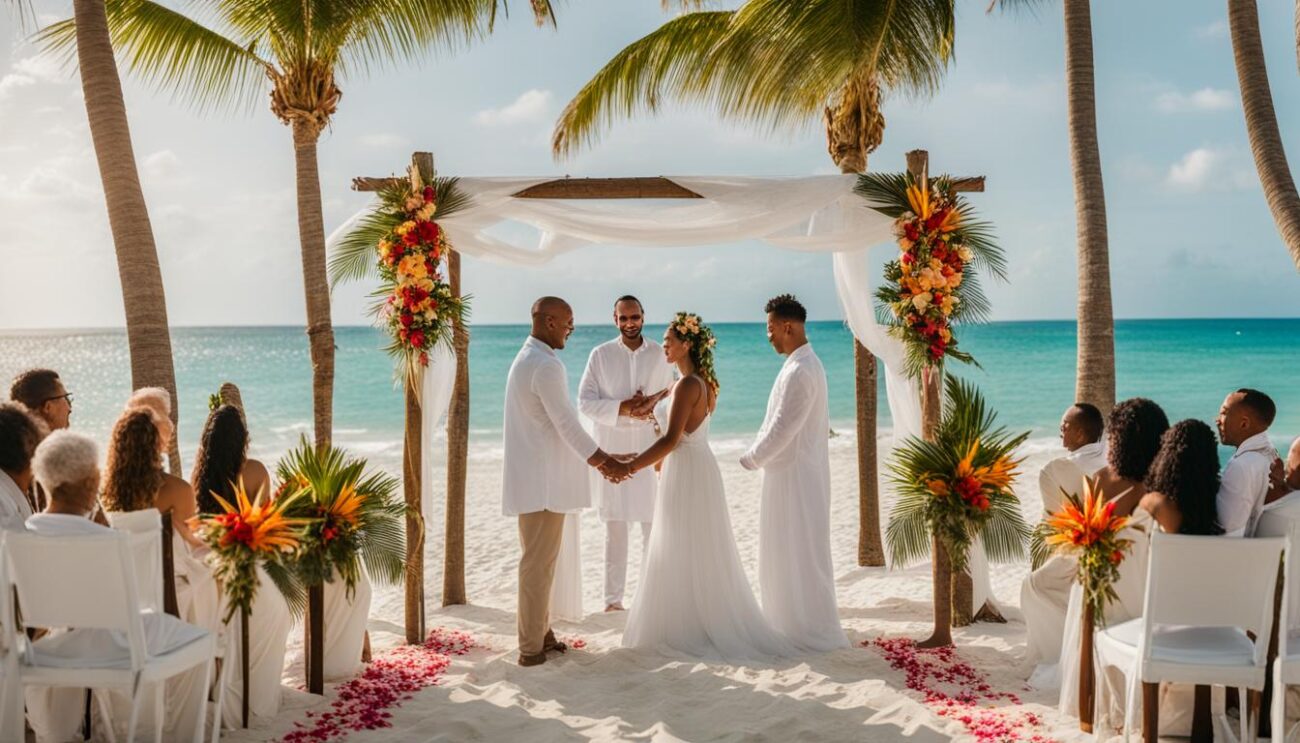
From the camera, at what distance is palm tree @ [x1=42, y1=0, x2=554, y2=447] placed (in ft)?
27.8

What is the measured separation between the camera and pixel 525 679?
641cm

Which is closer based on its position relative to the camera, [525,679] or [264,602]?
[264,602]

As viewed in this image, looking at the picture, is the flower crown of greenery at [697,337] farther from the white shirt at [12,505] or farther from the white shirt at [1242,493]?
the white shirt at [12,505]

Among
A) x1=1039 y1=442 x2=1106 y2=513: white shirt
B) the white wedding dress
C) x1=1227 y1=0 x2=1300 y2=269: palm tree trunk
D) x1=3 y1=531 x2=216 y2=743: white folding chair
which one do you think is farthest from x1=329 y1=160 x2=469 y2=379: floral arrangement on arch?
x1=1227 y1=0 x2=1300 y2=269: palm tree trunk

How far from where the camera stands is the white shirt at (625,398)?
8523 millimetres

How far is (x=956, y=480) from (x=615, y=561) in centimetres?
302

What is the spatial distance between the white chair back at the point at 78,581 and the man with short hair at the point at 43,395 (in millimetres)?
1528

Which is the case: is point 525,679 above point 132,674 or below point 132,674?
below

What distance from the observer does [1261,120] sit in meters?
7.50

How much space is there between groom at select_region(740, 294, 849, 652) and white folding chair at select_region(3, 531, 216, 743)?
3.80 m

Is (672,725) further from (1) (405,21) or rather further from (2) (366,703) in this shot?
(1) (405,21)

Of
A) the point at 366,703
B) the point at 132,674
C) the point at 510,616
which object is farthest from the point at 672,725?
the point at 510,616

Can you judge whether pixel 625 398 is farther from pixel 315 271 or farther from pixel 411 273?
pixel 315 271

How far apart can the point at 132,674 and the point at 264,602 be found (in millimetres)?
1066
